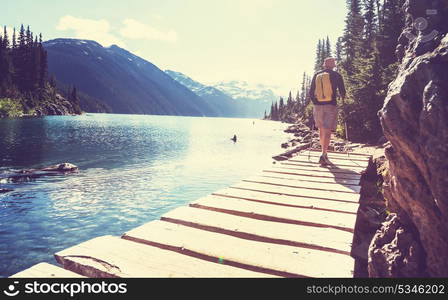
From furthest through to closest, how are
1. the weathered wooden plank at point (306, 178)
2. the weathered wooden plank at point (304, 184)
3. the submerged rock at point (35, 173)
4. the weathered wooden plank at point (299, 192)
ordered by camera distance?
the submerged rock at point (35, 173), the weathered wooden plank at point (306, 178), the weathered wooden plank at point (304, 184), the weathered wooden plank at point (299, 192)

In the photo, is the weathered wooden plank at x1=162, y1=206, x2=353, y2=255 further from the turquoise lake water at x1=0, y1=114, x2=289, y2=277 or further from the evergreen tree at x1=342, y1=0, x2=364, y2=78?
the evergreen tree at x1=342, y1=0, x2=364, y2=78

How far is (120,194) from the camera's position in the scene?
15.7 meters

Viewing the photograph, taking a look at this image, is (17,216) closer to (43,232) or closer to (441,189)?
(43,232)

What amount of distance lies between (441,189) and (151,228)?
119 inches

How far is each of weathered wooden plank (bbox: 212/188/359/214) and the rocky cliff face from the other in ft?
3.90

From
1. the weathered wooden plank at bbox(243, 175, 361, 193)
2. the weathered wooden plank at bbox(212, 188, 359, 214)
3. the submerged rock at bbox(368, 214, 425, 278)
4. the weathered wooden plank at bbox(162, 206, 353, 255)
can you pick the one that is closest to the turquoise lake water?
the weathered wooden plank at bbox(243, 175, 361, 193)

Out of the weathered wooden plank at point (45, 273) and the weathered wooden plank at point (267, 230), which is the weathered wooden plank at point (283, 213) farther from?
the weathered wooden plank at point (45, 273)

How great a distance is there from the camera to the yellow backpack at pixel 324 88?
370 inches

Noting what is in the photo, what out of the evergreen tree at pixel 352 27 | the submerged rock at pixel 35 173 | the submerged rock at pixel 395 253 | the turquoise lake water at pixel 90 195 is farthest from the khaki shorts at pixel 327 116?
the evergreen tree at pixel 352 27

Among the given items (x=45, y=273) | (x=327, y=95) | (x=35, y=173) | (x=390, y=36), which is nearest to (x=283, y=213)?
(x=45, y=273)

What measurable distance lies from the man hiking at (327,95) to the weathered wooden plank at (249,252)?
6.80m

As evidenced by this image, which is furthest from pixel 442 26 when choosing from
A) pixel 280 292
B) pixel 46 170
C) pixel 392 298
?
pixel 46 170

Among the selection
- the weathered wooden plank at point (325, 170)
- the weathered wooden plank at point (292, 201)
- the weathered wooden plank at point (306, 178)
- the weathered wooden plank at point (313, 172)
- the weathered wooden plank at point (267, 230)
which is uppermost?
the weathered wooden plank at point (325, 170)

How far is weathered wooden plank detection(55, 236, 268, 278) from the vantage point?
274 centimetres
